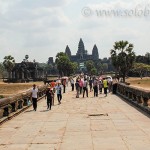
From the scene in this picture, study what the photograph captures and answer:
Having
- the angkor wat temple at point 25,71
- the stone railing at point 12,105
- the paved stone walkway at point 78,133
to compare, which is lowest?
the paved stone walkway at point 78,133

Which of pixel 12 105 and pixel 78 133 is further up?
pixel 12 105

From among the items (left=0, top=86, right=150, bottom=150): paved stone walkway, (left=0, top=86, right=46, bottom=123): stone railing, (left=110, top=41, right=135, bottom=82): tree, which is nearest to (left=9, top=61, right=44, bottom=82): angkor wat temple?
(left=110, top=41, right=135, bottom=82): tree

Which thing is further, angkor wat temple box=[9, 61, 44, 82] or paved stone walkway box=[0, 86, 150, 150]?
angkor wat temple box=[9, 61, 44, 82]

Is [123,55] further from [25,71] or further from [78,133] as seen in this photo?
[78,133]

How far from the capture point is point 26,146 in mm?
10086

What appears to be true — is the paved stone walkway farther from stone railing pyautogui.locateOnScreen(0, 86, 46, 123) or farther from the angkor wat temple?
the angkor wat temple

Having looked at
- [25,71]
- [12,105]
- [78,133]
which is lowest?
[78,133]

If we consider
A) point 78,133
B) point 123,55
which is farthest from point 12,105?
point 123,55

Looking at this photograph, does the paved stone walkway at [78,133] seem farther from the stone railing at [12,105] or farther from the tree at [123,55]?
the tree at [123,55]

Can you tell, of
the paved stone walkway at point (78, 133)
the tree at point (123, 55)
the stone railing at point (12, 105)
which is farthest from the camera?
the tree at point (123, 55)

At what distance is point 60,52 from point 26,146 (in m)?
122

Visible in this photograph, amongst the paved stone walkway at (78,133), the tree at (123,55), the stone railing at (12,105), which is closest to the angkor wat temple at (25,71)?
the tree at (123,55)

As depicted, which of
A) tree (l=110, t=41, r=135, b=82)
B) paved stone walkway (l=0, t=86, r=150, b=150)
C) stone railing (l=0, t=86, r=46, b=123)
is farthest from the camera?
tree (l=110, t=41, r=135, b=82)

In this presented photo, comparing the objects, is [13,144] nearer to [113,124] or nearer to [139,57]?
[113,124]
